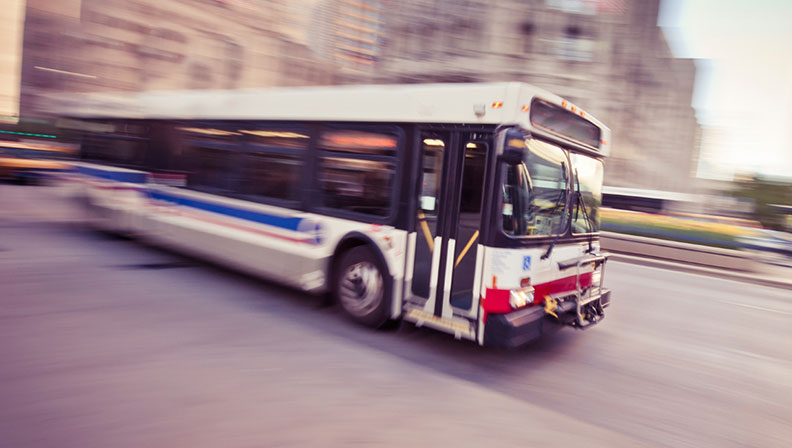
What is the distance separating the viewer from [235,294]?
22.7 feet

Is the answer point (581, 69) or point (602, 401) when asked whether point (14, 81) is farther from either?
point (602, 401)

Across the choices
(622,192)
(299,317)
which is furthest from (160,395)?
(622,192)

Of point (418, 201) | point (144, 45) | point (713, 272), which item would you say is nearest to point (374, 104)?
point (418, 201)

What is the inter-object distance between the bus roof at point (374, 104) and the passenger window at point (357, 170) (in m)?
0.23

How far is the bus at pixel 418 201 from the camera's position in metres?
4.88

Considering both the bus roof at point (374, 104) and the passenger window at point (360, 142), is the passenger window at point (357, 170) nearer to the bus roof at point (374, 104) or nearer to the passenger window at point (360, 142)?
the passenger window at point (360, 142)

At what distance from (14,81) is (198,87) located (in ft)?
95.0

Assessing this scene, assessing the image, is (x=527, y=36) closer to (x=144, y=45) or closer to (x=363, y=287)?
(x=363, y=287)

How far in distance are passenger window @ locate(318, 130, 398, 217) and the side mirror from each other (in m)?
1.37

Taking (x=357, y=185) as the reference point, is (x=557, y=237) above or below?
below

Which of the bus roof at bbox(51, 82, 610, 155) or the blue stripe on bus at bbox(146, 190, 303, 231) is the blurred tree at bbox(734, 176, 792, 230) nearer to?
the bus roof at bbox(51, 82, 610, 155)

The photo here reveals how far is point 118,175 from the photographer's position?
9.60 m

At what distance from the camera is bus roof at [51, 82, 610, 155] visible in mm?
4871

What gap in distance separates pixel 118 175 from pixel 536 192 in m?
7.84
